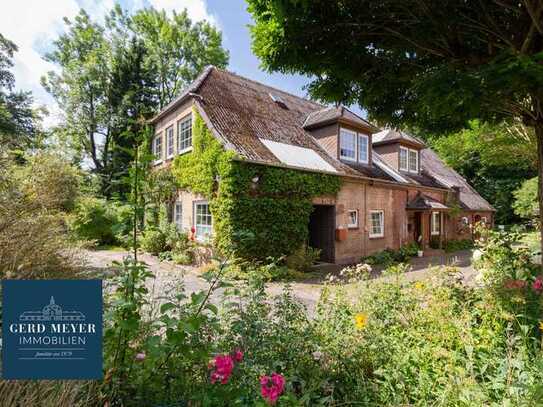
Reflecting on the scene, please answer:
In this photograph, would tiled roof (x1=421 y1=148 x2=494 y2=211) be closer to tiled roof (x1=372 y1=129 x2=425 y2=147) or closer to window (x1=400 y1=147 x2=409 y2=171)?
window (x1=400 y1=147 x2=409 y2=171)

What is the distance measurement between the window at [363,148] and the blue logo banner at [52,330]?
1455 centimetres

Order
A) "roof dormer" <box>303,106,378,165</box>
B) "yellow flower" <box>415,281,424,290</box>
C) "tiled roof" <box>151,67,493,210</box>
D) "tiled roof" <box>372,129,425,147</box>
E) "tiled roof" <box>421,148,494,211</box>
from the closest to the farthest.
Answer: "yellow flower" <box>415,281,424,290</box> → "tiled roof" <box>151,67,493,210</box> → "roof dormer" <box>303,106,378,165</box> → "tiled roof" <box>372,129,425,147</box> → "tiled roof" <box>421,148,494,211</box>

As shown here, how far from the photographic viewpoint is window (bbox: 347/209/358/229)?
1301 cm

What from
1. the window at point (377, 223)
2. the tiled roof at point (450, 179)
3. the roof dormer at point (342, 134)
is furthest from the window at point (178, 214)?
the tiled roof at point (450, 179)

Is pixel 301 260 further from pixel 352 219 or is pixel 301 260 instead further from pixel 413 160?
pixel 413 160

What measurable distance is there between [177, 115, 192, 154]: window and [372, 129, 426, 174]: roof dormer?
10993mm

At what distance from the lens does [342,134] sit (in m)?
14.0

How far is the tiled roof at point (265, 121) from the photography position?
1109 cm

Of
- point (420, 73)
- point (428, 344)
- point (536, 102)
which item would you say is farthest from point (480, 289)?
point (420, 73)

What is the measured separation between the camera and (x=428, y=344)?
10.1 ft

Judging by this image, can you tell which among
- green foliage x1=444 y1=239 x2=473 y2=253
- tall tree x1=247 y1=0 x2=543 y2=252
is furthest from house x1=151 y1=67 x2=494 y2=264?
tall tree x1=247 y1=0 x2=543 y2=252

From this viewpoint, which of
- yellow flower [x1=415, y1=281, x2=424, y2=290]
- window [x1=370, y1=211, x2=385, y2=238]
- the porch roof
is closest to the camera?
yellow flower [x1=415, y1=281, x2=424, y2=290]

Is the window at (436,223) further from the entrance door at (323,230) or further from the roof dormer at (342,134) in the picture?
the entrance door at (323,230)

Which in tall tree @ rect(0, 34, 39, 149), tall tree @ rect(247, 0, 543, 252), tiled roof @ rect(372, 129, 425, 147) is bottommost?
tall tree @ rect(247, 0, 543, 252)
